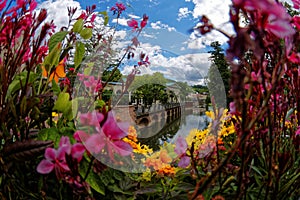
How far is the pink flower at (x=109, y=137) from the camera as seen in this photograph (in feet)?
1.94

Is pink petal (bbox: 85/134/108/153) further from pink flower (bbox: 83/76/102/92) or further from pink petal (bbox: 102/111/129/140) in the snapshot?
pink flower (bbox: 83/76/102/92)

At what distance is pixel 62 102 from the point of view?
2.55ft

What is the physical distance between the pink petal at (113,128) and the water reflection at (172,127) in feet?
1.87

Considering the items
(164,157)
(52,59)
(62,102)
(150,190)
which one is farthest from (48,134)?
(164,157)

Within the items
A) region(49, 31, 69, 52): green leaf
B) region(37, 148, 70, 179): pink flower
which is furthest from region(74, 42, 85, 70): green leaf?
region(37, 148, 70, 179): pink flower

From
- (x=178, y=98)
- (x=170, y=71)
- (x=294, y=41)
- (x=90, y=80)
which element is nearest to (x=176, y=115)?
(x=178, y=98)

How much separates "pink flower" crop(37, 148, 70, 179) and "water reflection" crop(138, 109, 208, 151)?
62 cm

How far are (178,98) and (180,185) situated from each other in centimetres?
37

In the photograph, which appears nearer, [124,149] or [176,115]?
[124,149]

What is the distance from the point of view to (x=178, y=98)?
1222 mm

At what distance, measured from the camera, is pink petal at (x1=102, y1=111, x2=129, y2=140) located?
1.93 feet

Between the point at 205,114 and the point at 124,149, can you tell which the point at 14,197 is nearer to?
the point at 124,149

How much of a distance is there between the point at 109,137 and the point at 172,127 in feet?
2.08

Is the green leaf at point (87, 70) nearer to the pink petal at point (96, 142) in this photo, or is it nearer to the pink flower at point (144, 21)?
the pink flower at point (144, 21)
